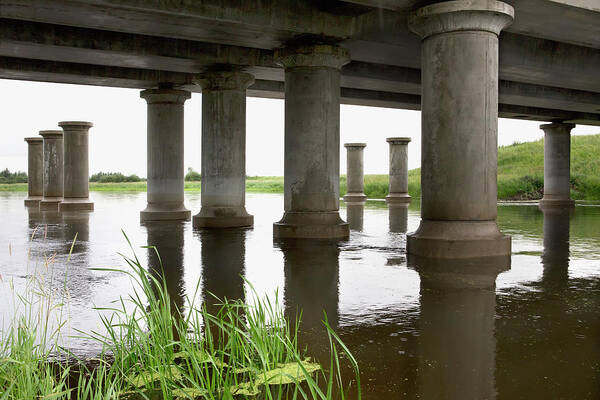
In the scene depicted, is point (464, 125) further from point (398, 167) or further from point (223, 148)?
point (398, 167)

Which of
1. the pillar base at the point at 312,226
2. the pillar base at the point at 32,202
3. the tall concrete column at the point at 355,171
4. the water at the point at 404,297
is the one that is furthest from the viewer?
the tall concrete column at the point at 355,171

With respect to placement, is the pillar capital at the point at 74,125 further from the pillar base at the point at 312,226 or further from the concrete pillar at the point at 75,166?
the pillar base at the point at 312,226

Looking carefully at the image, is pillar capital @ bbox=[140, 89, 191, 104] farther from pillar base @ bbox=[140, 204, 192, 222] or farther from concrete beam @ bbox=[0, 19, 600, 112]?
pillar base @ bbox=[140, 204, 192, 222]

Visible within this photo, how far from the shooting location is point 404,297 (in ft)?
25.1

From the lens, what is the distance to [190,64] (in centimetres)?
1833

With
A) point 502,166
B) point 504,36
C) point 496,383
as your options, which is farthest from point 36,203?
point 502,166

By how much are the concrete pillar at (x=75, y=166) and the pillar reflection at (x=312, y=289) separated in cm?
1927

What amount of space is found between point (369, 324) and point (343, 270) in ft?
12.3

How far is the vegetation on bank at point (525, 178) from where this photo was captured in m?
46.2

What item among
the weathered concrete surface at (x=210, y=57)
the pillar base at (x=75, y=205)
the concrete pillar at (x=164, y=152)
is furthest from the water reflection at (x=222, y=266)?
the pillar base at (x=75, y=205)

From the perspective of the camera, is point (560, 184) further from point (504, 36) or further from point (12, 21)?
point (12, 21)

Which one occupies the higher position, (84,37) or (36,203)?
(84,37)

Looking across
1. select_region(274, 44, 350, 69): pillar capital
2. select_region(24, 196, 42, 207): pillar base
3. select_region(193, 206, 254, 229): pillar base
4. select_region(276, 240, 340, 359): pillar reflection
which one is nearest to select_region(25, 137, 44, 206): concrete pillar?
select_region(24, 196, 42, 207): pillar base

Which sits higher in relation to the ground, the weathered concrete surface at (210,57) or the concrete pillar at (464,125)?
the weathered concrete surface at (210,57)
